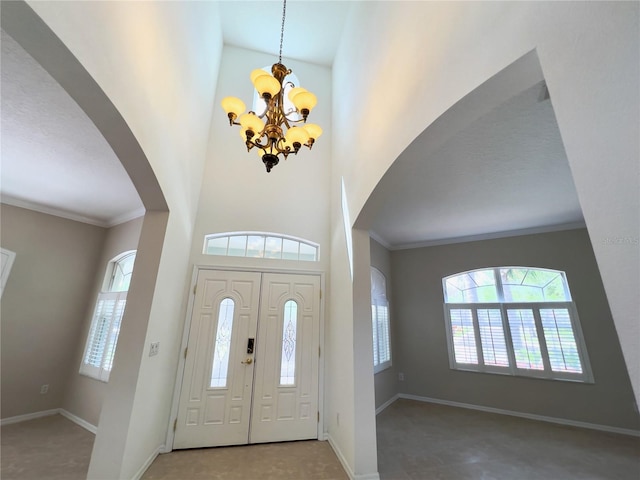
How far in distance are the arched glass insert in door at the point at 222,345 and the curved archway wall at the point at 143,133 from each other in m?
0.45

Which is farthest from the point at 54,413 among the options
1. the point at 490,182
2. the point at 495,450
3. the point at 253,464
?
the point at 490,182

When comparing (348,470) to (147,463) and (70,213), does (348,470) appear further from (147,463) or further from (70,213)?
(70,213)

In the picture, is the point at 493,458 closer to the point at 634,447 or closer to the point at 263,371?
the point at 634,447

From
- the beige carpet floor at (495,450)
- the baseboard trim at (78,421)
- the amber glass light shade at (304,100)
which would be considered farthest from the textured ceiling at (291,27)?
the baseboard trim at (78,421)

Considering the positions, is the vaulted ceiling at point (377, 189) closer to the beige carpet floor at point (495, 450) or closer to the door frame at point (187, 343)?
the door frame at point (187, 343)

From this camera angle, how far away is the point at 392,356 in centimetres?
507

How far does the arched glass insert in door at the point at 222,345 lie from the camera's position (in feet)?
10.6

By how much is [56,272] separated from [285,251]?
3652 mm

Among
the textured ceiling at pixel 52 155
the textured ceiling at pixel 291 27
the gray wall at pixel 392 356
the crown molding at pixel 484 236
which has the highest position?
the textured ceiling at pixel 291 27

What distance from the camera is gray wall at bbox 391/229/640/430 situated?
374cm

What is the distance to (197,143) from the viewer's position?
11.5ft

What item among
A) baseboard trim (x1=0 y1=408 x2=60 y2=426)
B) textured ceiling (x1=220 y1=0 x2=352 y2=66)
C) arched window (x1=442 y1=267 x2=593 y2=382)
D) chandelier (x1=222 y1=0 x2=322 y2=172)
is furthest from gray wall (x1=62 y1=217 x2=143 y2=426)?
arched window (x1=442 y1=267 x2=593 y2=382)

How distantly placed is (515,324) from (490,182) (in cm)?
280

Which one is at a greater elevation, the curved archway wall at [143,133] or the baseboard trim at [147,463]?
the curved archway wall at [143,133]
